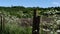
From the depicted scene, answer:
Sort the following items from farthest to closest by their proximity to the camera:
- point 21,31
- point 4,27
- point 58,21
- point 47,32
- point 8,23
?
point 8,23
point 4,27
point 21,31
point 58,21
point 47,32

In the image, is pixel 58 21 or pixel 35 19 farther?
pixel 58 21

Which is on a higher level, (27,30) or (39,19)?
(39,19)

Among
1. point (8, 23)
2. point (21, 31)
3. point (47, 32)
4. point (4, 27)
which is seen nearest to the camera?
point (47, 32)

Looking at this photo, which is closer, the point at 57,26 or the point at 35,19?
the point at 35,19

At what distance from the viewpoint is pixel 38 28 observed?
7.81 meters

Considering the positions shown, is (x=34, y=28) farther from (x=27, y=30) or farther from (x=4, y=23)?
(x=4, y=23)

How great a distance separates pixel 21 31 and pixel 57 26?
334 centimetres

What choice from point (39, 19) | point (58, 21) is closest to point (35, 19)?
point (39, 19)

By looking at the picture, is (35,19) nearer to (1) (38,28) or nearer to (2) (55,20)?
(1) (38,28)

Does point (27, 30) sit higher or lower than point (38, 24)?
lower

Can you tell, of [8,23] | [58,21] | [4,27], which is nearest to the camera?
[58,21]

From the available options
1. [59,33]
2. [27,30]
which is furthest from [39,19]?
[27,30]

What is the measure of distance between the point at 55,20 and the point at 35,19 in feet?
5.94

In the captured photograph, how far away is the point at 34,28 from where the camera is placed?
26.1 ft
